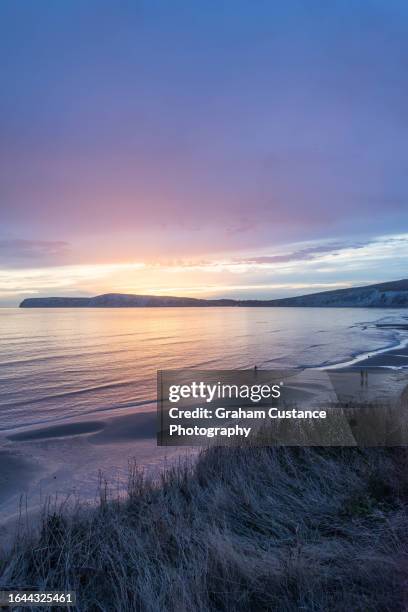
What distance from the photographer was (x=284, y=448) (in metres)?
8.38

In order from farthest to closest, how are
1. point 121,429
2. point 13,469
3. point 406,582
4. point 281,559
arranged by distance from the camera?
point 121,429, point 13,469, point 281,559, point 406,582

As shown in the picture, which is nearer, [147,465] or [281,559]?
[281,559]

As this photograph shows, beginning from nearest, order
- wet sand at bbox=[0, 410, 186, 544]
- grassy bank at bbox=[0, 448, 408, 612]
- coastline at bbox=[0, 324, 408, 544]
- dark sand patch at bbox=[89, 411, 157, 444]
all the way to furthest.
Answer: grassy bank at bbox=[0, 448, 408, 612] < wet sand at bbox=[0, 410, 186, 544] < coastline at bbox=[0, 324, 408, 544] < dark sand patch at bbox=[89, 411, 157, 444]

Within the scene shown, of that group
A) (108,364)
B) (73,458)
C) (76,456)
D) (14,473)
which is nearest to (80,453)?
(76,456)

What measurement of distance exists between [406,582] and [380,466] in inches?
128

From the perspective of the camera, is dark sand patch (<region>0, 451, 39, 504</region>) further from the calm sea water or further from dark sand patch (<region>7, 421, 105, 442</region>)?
the calm sea water

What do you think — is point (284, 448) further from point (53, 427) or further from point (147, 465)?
point (53, 427)

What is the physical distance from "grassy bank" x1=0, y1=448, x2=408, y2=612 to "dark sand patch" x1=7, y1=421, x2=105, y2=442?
7.66 metres

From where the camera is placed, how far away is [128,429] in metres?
14.9

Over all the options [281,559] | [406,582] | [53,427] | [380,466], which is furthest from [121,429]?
[406,582]

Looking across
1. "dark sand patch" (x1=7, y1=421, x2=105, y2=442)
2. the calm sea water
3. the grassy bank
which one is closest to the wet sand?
"dark sand patch" (x1=7, y1=421, x2=105, y2=442)

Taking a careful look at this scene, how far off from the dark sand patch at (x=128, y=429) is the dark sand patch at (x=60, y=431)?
0.51 m

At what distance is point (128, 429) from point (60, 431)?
7.44ft

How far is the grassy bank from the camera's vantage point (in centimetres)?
412
